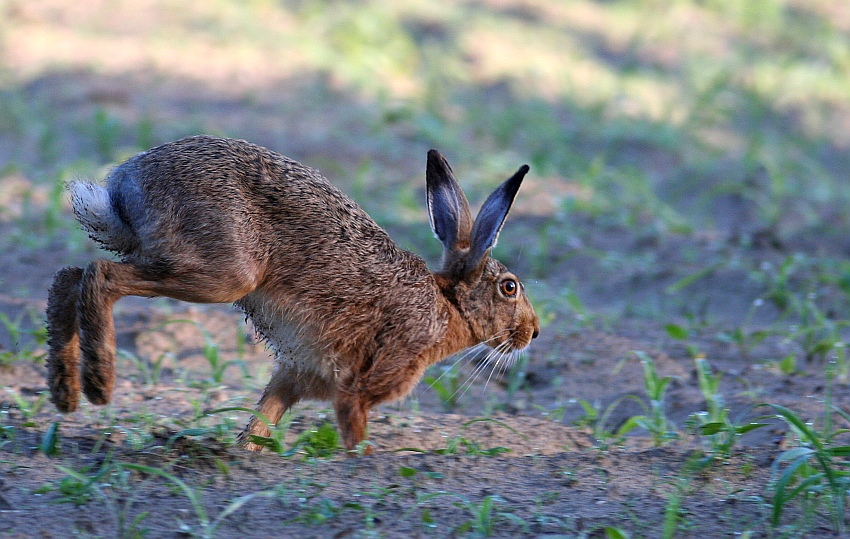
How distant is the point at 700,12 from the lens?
47.2 ft

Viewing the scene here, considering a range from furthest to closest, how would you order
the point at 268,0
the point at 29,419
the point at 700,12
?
the point at 700,12, the point at 268,0, the point at 29,419

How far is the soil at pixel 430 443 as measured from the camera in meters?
3.31

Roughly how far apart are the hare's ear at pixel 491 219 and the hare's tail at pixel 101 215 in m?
1.45

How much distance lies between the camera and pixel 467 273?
185 inches

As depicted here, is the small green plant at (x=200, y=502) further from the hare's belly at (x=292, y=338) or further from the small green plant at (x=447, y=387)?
the small green plant at (x=447, y=387)

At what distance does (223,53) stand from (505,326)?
677 centimetres

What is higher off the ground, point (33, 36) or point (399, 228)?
point (33, 36)

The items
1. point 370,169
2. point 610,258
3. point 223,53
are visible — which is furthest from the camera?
point 223,53

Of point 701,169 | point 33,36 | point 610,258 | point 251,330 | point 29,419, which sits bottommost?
point 29,419

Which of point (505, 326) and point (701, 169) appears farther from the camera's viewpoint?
point (701, 169)

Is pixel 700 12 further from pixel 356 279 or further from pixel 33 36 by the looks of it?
pixel 356 279

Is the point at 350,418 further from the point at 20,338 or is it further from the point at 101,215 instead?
the point at 20,338

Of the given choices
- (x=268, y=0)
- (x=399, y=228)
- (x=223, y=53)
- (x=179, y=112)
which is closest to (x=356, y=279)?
(x=399, y=228)

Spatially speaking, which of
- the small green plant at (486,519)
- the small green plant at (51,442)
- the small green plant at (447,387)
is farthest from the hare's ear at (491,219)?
the small green plant at (51,442)
